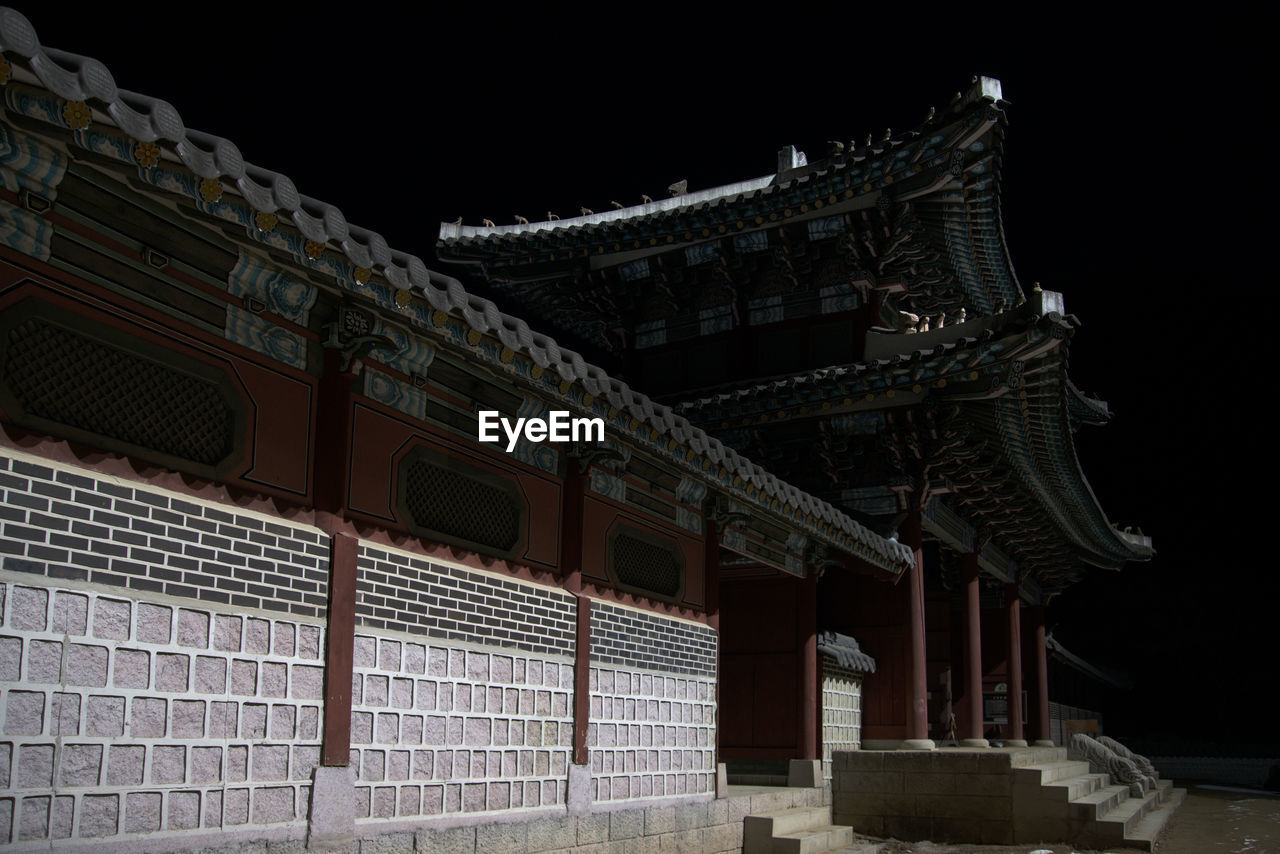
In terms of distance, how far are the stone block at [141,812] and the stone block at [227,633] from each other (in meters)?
0.86

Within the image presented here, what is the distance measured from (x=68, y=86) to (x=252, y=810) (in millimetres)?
4073

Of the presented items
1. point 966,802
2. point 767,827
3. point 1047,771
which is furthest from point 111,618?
point 1047,771

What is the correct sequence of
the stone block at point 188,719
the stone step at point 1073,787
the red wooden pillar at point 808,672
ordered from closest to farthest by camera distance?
1. the stone block at point 188,719
2. the stone step at point 1073,787
3. the red wooden pillar at point 808,672

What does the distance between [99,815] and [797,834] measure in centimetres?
903

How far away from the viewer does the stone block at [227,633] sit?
649 cm

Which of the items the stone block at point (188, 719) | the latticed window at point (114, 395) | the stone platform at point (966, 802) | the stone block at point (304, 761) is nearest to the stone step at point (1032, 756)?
the stone platform at point (966, 802)

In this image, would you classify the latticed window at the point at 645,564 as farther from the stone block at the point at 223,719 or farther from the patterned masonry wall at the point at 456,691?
the stone block at the point at 223,719

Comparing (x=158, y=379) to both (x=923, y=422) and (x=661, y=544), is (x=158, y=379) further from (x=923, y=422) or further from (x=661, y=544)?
(x=923, y=422)

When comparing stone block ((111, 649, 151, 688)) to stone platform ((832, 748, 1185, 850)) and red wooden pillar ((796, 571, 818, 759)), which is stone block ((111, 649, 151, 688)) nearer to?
red wooden pillar ((796, 571, 818, 759))

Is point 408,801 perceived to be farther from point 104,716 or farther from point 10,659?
point 10,659

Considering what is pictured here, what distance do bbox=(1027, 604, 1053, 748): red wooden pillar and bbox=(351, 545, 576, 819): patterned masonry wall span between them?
68.4 feet

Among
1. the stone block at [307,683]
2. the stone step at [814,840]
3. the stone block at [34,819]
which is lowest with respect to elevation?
the stone step at [814,840]

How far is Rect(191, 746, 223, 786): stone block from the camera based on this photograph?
627 centimetres

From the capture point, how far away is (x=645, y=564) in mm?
11688
